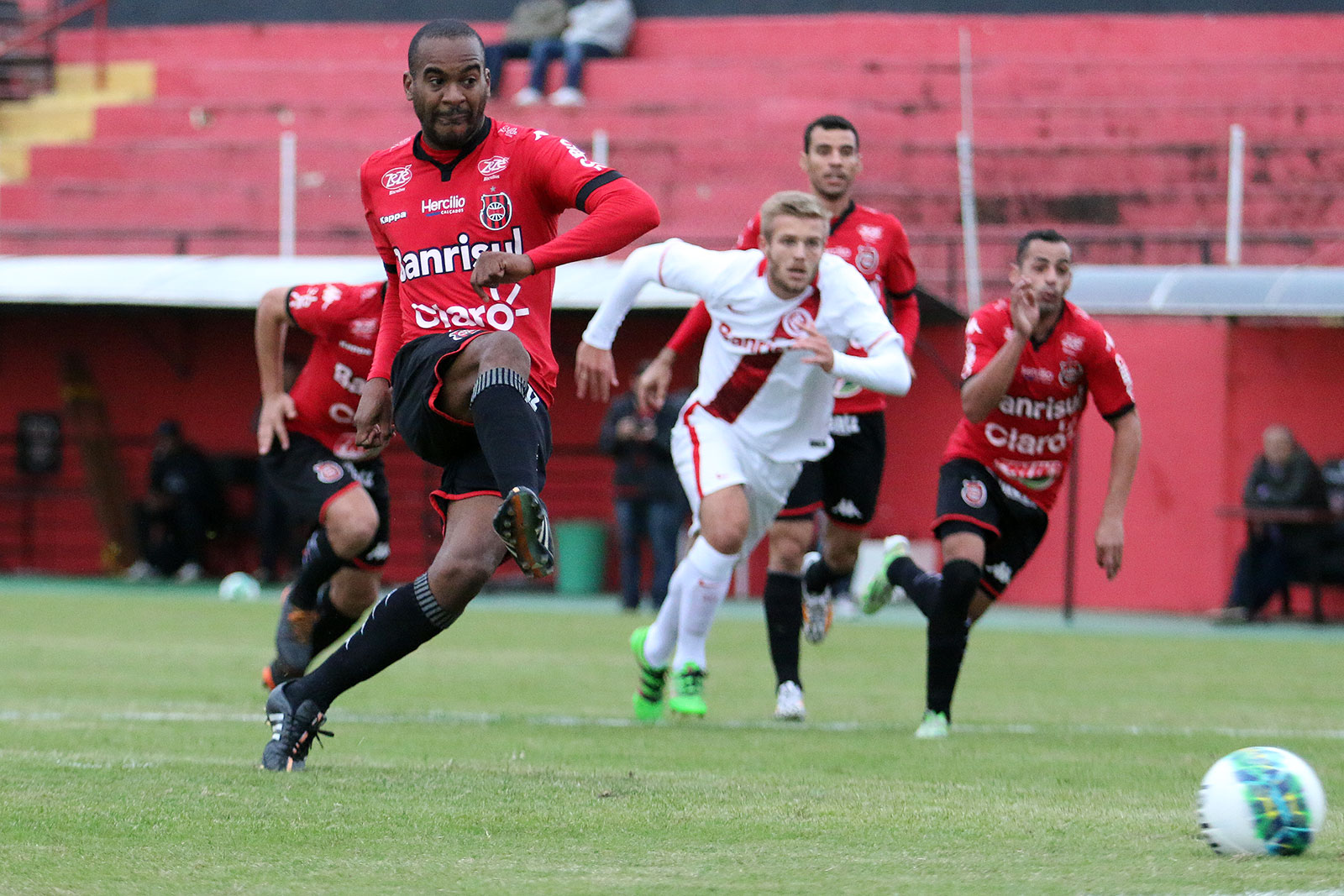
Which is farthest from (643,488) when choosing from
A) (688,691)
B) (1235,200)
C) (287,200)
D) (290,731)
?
(290,731)

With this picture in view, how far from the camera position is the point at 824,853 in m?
4.42

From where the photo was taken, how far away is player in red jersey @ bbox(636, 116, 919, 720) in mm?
8367

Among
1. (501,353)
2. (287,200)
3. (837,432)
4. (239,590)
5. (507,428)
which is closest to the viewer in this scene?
(507,428)

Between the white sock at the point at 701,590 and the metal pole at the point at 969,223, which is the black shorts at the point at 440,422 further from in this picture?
the metal pole at the point at 969,223

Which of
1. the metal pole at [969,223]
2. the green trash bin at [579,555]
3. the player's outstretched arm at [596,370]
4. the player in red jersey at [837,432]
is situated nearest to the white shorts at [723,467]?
the player in red jersey at [837,432]

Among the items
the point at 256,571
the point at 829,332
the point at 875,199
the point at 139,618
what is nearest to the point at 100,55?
the point at 256,571

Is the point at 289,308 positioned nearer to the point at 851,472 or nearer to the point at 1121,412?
the point at 851,472

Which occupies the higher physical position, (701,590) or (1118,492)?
(1118,492)

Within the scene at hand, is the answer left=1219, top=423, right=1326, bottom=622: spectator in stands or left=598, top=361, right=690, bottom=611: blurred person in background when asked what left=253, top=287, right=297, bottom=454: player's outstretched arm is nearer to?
left=598, top=361, right=690, bottom=611: blurred person in background

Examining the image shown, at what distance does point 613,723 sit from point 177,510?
564 inches

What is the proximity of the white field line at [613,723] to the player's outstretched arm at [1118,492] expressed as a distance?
74 centimetres

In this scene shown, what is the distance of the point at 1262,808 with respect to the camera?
442 centimetres

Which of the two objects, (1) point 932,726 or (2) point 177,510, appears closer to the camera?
(1) point 932,726

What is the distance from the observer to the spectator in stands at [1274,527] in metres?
17.0
